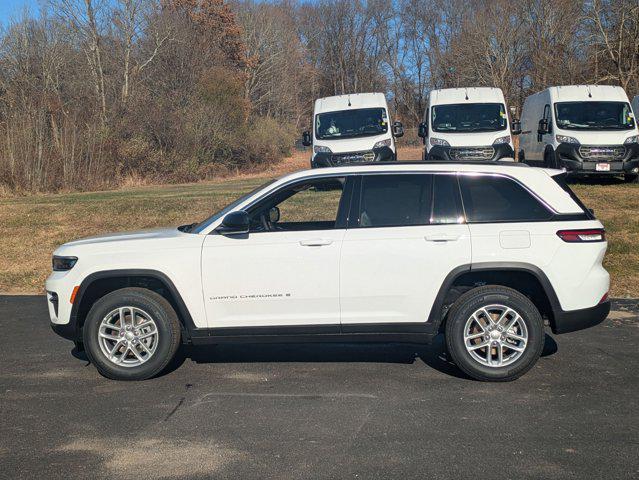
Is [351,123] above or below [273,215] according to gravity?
above

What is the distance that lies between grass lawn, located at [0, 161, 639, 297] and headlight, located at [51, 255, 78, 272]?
5031 millimetres

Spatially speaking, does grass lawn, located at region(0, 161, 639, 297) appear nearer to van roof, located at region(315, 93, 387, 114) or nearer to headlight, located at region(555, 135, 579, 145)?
headlight, located at region(555, 135, 579, 145)

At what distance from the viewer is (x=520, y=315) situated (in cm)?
577

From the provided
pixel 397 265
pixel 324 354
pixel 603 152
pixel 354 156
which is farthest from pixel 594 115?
pixel 397 265

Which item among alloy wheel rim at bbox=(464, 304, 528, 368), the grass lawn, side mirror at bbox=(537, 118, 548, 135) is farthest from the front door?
side mirror at bbox=(537, 118, 548, 135)

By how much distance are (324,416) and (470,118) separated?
1554 centimetres

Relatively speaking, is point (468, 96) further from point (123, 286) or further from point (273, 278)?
point (123, 286)

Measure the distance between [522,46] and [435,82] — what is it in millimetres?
10195

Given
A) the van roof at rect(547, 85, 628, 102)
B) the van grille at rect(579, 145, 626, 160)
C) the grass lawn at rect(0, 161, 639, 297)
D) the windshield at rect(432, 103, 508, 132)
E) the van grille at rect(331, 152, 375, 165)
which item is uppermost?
the van roof at rect(547, 85, 628, 102)

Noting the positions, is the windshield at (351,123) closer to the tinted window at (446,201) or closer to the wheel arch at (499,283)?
the tinted window at (446,201)

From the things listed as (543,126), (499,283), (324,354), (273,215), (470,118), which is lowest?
(324,354)

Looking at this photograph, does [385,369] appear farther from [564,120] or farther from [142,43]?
[142,43]

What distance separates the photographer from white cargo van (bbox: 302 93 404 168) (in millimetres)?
19719

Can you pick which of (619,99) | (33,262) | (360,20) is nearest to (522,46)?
(360,20)
